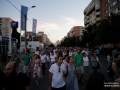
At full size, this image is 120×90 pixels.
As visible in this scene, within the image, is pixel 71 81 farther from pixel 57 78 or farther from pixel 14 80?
pixel 14 80

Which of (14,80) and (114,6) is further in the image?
(114,6)

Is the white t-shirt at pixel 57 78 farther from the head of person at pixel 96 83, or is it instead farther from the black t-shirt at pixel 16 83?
the head of person at pixel 96 83

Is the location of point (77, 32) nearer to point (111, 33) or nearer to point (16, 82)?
point (111, 33)

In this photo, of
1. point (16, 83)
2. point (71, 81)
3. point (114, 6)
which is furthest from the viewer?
point (114, 6)

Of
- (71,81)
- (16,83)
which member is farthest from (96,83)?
(71,81)

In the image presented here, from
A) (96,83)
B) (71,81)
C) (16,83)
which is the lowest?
(71,81)

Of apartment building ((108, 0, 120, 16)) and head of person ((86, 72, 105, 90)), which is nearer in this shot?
head of person ((86, 72, 105, 90))

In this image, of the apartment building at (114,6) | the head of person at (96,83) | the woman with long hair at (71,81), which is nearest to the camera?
the head of person at (96,83)

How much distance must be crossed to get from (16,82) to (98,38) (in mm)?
30527

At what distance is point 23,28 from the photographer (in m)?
16.4

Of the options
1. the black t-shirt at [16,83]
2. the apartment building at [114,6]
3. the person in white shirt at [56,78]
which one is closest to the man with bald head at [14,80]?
the black t-shirt at [16,83]

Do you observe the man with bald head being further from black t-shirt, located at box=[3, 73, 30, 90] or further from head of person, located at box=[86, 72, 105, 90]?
head of person, located at box=[86, 72, 105, 90]

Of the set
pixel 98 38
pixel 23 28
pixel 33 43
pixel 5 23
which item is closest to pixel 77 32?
pixel 5 23

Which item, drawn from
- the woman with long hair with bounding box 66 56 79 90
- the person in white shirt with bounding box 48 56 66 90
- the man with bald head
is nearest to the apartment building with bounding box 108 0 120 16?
the woman with long hair with bounding box 66 56 79 90
